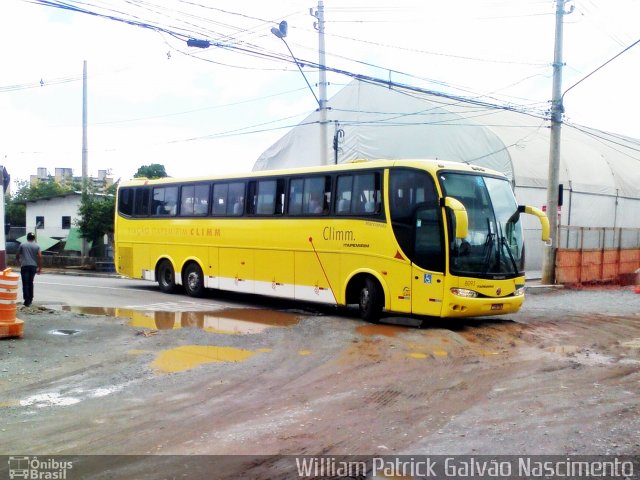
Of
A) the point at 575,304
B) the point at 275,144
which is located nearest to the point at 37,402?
the point at 575,304

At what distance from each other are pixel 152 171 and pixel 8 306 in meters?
37.0

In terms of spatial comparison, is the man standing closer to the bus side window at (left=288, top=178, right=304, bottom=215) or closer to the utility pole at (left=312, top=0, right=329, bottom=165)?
the bus side window at (left=288, top=178, right=304, bottom=215)

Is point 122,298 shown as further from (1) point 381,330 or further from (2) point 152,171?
(2) point 152,171

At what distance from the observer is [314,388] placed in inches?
319

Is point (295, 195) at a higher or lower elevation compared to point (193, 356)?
higher

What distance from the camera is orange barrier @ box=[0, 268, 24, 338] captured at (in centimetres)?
1103

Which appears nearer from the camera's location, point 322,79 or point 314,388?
point 314,388

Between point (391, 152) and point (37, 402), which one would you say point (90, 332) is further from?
point (391, 152)

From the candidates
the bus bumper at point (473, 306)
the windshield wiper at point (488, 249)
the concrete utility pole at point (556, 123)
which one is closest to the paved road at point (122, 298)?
the bus bumper at point (473, 306)

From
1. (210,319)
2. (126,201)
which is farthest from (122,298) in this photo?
(210,319)

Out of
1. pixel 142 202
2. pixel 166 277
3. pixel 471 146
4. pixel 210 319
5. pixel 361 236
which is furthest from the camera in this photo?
pixel 471 146

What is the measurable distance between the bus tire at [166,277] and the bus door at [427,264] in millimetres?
9198

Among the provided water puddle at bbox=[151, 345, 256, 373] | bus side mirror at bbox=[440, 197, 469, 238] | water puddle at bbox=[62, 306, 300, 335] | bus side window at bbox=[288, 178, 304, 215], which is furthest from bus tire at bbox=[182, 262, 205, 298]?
bus side mirror at bbox=[440, 197, 469, 238]

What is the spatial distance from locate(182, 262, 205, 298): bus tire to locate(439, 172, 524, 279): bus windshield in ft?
28.3
